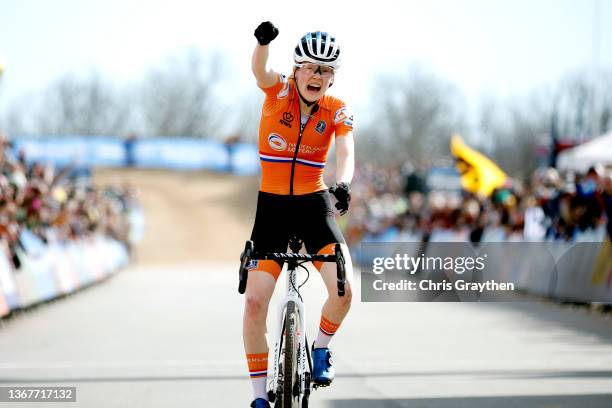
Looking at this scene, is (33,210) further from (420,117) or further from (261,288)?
(420,117)

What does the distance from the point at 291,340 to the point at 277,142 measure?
1.26 meters

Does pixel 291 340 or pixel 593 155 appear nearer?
pixel 291 340

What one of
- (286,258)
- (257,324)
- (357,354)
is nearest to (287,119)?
(286,258)

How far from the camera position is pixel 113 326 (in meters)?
13.5

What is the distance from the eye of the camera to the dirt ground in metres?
44.0

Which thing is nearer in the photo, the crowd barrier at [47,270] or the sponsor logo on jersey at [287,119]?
the sponsor logo on jersey at [287,119]

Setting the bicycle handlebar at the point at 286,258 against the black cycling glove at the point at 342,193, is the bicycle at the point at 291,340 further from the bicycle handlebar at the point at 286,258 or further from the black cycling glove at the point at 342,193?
the black cycling glove at the point at 342,193

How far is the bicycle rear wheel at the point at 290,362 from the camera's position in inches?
226

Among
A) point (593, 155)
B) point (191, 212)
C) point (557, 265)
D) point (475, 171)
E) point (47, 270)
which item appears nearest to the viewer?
point (557, 265)

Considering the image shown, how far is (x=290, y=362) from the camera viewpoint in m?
5.78

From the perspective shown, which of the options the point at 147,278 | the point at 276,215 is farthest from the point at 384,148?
the point at 276,215

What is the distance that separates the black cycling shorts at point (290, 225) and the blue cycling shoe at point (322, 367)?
Result: 1.83 ft

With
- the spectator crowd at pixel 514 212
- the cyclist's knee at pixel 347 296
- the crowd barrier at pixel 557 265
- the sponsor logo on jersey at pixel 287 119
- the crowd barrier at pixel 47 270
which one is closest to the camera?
the cyclist's knee at pixel 347 296

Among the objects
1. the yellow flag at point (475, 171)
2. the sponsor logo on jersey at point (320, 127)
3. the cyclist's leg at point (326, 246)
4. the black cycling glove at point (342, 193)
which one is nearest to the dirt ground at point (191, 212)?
the yellow flag at point (475, 171)
